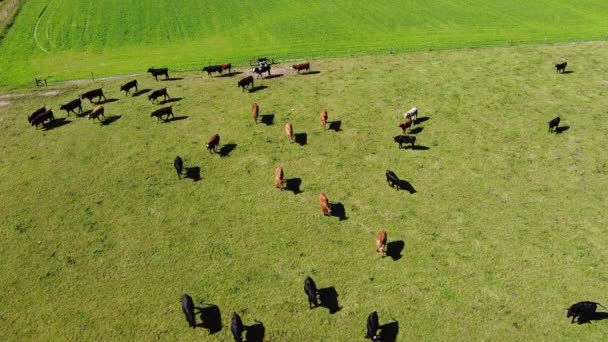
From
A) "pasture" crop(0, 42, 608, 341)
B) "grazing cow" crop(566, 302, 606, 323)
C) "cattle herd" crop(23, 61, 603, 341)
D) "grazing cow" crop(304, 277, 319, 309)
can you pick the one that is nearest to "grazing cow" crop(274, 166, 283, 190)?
"cattle herd" crop(23, 61, 603, 341)

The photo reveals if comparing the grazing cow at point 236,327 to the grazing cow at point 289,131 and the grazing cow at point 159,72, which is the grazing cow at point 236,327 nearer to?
the grazing cow at point 289,131

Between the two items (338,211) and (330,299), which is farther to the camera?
(338,211)

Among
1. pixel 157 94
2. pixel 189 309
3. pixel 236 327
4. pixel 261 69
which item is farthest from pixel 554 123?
pixel 157 94

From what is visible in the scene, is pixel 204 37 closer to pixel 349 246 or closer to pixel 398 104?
pixel 398 104

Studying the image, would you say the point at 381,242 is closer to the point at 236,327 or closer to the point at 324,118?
the point at 236,327

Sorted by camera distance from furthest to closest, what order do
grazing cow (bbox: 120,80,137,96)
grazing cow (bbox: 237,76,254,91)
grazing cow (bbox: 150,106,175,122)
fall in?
A: grazing cow (bbox: 120,80,137,96) → grazing cow (bbox: 237,76,254,91) → grazing cow (bbox: 150,106,175,122)

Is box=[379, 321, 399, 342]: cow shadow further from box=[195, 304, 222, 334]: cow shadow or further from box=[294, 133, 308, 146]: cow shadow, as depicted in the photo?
box=[294, 133, 308, 146]: cow shadow
